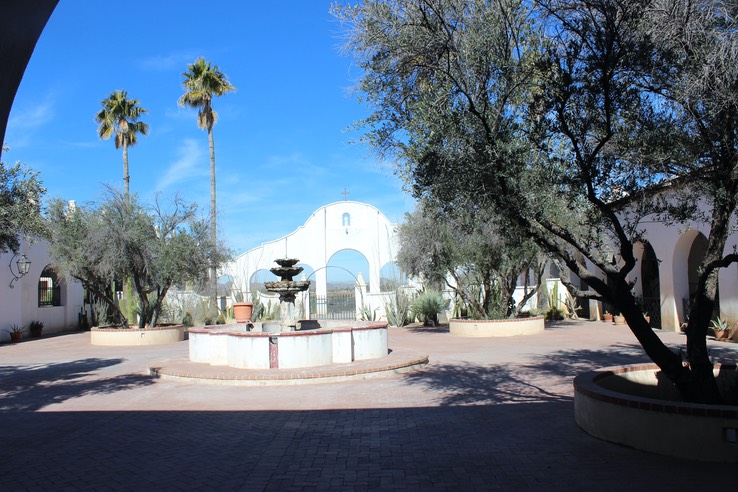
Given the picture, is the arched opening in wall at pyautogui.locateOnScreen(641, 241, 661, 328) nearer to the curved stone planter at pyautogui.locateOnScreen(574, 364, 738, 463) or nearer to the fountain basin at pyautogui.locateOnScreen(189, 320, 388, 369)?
the fountain basin at pyautogui.locateOnScreen(189, 320, 388, 369)

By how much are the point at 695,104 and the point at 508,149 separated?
2181mm

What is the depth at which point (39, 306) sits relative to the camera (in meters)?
27.7

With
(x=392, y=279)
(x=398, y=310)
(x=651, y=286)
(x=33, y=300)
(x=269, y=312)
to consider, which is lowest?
(x=398, y=310)

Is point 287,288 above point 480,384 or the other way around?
above

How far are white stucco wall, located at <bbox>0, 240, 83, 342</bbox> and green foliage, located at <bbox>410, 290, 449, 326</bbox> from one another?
1511cm

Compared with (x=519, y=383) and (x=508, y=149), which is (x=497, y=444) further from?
(x=519, y=383)

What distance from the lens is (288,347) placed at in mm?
12039

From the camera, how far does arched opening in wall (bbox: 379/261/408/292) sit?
99.6 ft

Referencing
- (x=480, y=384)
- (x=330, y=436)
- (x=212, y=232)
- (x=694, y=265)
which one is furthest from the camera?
(x=212, y=232)

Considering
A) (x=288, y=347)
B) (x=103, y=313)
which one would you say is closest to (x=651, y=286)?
Answer: (x=288, y=347)

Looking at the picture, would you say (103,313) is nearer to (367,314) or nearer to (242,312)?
(242,312)

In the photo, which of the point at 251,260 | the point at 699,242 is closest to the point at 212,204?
the point at 251,260

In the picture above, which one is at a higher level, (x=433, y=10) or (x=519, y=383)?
(x=433, y=10)

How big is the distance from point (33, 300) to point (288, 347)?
798 inches
